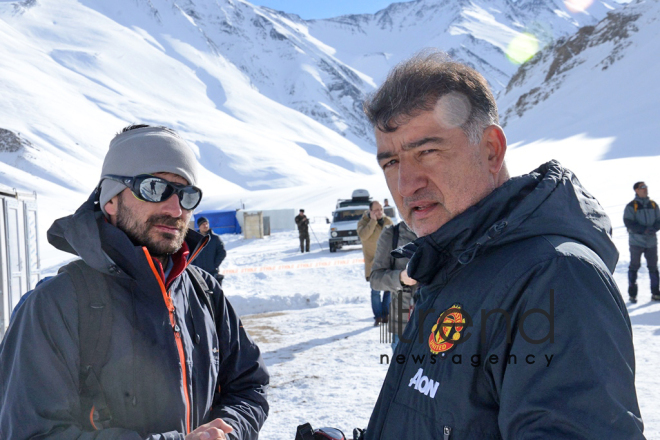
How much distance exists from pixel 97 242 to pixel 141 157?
0.42 meters

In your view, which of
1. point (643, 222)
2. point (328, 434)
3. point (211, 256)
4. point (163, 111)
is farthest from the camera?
point (163, 111)

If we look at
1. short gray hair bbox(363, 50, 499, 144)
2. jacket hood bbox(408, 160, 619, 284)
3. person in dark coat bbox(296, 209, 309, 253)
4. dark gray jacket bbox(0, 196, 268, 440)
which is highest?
person in dark coat bbox(296, 209, 309, 253)

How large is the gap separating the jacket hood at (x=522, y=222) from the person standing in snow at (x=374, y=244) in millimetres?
6070

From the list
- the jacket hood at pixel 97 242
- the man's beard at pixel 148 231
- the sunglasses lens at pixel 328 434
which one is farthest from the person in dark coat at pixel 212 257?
the sunglasses lens at pixel 328 434

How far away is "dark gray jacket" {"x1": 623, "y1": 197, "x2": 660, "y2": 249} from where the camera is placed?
26.3 ft

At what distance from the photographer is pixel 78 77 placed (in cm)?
11888

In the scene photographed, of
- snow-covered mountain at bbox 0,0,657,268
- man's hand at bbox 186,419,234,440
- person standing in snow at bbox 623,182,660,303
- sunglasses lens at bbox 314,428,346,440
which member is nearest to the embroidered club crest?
sunglasses lens at bbox 314,428,346,440

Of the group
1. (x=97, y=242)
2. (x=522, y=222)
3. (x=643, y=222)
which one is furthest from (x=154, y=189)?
(x=643, y=222)

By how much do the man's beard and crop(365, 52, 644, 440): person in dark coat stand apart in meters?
1.05

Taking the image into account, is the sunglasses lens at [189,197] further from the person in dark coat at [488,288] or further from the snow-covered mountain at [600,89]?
the snow-covered mountain at [600,89]

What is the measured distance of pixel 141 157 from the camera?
7.11 feet

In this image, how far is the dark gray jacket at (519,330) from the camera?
3.31 feet

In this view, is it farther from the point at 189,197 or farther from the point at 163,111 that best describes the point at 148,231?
the point at 163,111

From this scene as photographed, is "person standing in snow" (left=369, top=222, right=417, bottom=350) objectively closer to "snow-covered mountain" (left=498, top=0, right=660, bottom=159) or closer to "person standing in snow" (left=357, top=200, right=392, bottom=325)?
"person standing in snow" (left=357, top=200, right=392, bottom=325)
